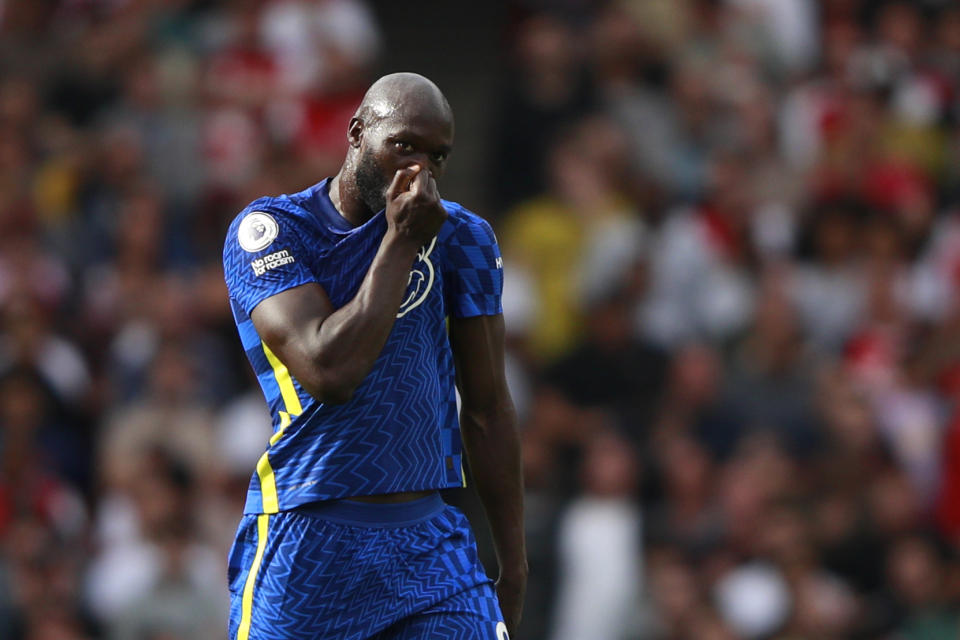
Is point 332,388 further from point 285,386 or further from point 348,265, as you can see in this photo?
point 348,265

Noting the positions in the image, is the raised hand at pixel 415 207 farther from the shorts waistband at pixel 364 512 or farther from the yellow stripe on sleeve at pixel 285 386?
the shorts waistband at pixel 364 512

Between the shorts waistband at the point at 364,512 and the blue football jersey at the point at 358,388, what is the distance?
0.04m

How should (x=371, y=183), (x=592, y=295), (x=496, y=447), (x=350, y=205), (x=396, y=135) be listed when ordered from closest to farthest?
(x=396, y=135)
(x=371, y=183)
(x=350, y=205)
(x=496, y=447)
(x=592, y=295)

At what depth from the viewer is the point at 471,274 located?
15.5 ft

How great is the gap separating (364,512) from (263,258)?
0.74 metres

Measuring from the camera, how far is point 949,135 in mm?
12828

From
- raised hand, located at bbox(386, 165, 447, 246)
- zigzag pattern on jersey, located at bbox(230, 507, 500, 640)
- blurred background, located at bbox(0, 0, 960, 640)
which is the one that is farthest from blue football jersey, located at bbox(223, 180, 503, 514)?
blurred background, located at bbox(0, 0, 960, 640)

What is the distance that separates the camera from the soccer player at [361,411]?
4270 millimetres

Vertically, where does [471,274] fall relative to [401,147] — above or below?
below

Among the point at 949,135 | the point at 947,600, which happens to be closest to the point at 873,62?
the point at 949,135

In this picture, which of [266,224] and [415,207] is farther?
[266,224]

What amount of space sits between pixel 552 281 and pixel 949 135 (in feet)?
11.8

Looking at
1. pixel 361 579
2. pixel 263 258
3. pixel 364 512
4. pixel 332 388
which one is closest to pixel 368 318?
pixel 332 388

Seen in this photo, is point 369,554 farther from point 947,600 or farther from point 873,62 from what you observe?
point 873,62
